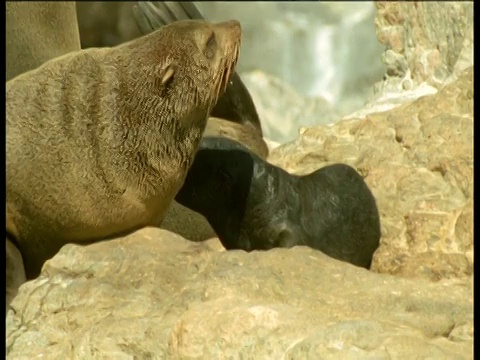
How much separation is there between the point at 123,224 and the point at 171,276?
12.8 inches

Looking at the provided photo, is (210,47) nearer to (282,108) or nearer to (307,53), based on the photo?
(282,108)

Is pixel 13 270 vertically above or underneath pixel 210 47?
underneath

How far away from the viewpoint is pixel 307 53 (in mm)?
8531

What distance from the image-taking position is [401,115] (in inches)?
158

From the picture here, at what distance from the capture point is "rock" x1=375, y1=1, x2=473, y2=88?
448 cm

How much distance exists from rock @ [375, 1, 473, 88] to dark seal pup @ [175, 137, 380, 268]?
836mm

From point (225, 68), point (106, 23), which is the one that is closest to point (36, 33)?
point (225, 68)

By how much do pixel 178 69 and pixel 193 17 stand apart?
1262 mm

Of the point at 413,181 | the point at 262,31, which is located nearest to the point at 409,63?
the point at 413,181

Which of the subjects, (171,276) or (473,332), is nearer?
(473,332)

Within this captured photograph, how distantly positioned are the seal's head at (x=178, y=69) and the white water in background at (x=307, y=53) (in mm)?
4140

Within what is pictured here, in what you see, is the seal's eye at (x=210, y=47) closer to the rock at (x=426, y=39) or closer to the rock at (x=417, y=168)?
the rock at (x=417, y=168)

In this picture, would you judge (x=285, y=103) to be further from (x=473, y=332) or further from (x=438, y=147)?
(x=473, y=332)

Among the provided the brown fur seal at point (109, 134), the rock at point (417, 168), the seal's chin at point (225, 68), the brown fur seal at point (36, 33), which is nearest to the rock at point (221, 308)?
the brown fur seal at point (109, 134)
